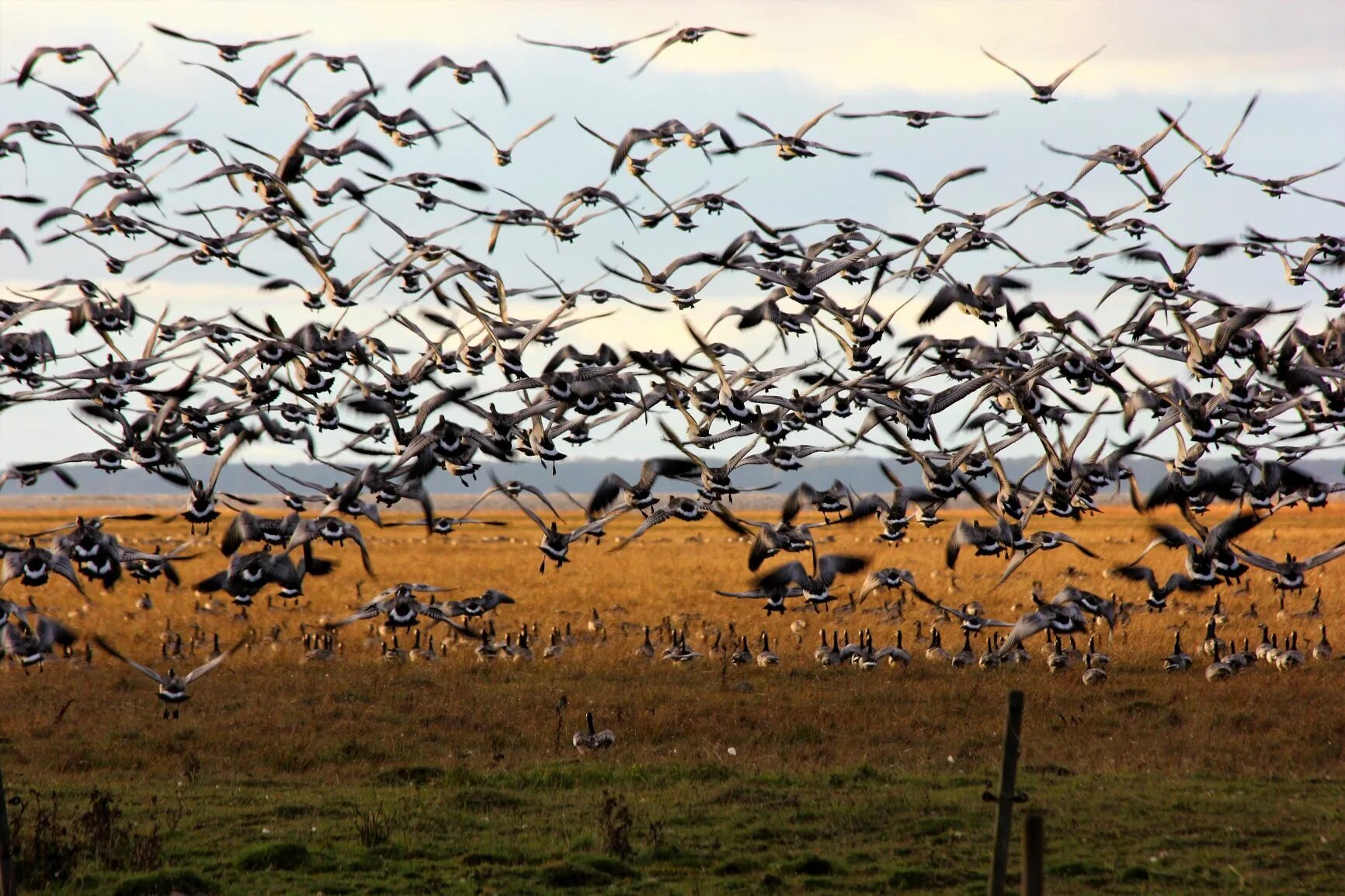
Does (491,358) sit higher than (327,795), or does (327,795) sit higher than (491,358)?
(491,358)

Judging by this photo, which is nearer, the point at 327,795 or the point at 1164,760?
the point at 327,795

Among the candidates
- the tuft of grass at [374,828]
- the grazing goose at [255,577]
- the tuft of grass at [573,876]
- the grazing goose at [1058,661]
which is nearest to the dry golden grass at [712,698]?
the grazing goose at [1058,661]

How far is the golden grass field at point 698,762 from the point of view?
53.2 ft

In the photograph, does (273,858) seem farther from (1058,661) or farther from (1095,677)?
(1058,661)

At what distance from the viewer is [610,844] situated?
16.8 metres

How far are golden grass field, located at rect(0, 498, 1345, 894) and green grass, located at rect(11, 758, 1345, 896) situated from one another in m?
0.06

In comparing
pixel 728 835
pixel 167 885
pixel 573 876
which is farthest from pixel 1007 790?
pixel 167 885

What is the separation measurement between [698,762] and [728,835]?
18.0 ft

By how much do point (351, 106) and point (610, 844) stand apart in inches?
667

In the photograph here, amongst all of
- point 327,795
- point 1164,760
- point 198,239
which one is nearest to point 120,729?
point 327,795

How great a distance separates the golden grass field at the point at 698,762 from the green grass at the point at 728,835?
6cm

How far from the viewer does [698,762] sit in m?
23.3

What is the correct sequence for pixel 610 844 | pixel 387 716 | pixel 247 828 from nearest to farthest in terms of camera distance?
pixel 610 844
pixel 247 828
pixel 387 716

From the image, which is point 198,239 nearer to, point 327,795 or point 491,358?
point 491,358
